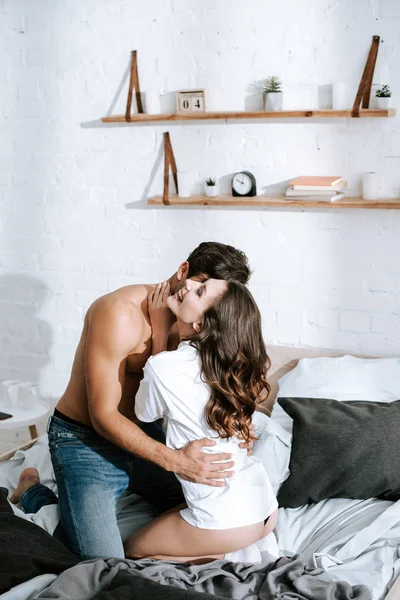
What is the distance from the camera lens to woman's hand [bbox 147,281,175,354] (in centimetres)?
219

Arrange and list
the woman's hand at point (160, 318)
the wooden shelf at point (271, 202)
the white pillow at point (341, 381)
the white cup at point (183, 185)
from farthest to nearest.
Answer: the white cup at point (183, 185), the wooden shelf at point (271, 202), the white pillow at point (341, 381), the woman's hand at point (160, 318)

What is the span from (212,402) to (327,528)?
25.7 inches

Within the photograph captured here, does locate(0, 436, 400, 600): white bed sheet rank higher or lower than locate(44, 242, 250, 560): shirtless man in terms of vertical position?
lower

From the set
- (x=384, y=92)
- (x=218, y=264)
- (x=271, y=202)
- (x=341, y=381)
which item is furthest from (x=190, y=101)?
(x=341, y=381)

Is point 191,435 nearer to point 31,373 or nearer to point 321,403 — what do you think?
point 321,403

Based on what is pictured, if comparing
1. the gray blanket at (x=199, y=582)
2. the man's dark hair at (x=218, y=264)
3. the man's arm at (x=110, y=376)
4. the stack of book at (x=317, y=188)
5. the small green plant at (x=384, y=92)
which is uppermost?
the small green plant at (x=384, y=92)

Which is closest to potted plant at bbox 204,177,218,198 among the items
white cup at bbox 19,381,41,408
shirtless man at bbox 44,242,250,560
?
shirtless man at bbox 44,242,250,560

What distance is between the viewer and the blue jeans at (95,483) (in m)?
2.10

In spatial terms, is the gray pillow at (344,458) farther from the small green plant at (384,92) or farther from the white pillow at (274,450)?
the small green plant at (384,92)

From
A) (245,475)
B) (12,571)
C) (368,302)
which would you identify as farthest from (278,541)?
(368,302)

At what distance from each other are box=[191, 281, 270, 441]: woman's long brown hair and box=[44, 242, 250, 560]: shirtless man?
111 millimetres

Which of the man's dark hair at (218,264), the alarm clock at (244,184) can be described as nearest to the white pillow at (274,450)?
the man's dark hair at (218,264)

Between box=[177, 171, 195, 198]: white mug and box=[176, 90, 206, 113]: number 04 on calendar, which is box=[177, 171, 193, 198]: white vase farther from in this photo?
box=[176, 90, 206, 113]: number 04 on calendar

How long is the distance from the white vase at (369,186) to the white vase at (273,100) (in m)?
0.44
